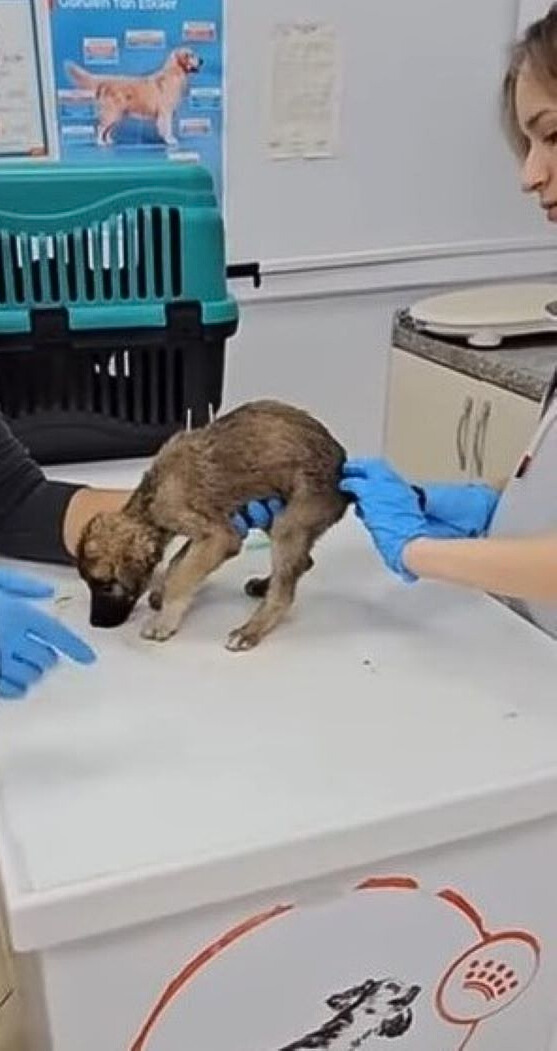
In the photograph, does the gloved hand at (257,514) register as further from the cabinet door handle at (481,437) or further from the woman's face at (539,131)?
the cabinet door handle at (481,437)

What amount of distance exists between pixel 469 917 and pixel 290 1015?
0.15 meters

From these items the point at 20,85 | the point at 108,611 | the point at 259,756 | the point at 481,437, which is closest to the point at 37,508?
the point at 108,611

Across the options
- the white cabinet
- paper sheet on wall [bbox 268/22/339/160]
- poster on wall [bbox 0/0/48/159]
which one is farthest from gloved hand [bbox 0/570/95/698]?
paper sheet on wall [bbox 268/22/339/160]

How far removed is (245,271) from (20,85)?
0.55 m

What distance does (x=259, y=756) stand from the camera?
2.35 ft

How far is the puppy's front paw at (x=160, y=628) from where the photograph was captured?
0.87 m

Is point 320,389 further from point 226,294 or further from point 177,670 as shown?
point 177,670

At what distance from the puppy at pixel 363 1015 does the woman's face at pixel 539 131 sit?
691mm

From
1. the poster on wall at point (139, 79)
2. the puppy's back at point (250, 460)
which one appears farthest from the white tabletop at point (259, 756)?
the poster on wall at point (139, 79)

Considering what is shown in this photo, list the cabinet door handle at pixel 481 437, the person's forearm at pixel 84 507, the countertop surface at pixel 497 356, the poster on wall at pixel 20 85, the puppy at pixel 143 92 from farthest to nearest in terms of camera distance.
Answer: the puppy at pixel 143 92 < the poster on wall at pixel 20 85 < the cabinet door handle at pixel 481 437 < the countertop surface at pixel 497 356 < the person's forearm at pixel 84 507

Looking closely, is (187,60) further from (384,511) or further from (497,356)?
(384,511)

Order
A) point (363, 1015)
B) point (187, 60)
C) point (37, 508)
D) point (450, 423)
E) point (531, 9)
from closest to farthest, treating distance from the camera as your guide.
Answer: point (363, 1015) → point (37, 508) → point (450, 423) → point (187, 60) → point (531, 9)

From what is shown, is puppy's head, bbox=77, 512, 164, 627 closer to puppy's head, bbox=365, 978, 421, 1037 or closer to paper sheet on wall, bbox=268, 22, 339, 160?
puppy's head, bbox=365, 978, 421, 1037

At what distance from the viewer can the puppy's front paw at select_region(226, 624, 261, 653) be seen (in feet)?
2.82
